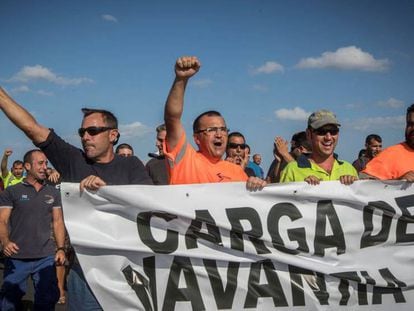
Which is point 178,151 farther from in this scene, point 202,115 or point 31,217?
point 31,217

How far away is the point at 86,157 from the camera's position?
3.97m

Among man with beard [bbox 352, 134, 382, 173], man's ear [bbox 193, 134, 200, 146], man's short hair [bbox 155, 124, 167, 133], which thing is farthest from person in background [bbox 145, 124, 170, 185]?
man with beard [bbox 352, 134, 382, 173]

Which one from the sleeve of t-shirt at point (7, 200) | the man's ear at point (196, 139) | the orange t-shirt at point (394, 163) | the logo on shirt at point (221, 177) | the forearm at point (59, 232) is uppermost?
the man's ear at point (196, 139)

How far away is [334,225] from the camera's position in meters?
4.12

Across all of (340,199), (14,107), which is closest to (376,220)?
(340,199)

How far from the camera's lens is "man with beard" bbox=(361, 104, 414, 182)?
4.24m

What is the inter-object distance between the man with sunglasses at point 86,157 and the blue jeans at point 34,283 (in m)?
2.37

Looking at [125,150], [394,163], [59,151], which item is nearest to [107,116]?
[59,151]

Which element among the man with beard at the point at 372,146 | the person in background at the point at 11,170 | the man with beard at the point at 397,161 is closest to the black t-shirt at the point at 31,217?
the man with beard at the point at 397,161

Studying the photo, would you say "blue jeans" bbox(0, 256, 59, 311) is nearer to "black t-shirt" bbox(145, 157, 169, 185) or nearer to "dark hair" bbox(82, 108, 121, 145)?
"black t-shirt" bbox(145, 157, 169, 185)

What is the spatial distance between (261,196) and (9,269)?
11.9 feet

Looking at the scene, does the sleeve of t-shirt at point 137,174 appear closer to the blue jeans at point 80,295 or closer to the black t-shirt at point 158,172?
the blue jeans at point 80,295

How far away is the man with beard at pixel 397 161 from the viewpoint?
424 centimetres

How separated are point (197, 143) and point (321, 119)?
1054 millimetres
